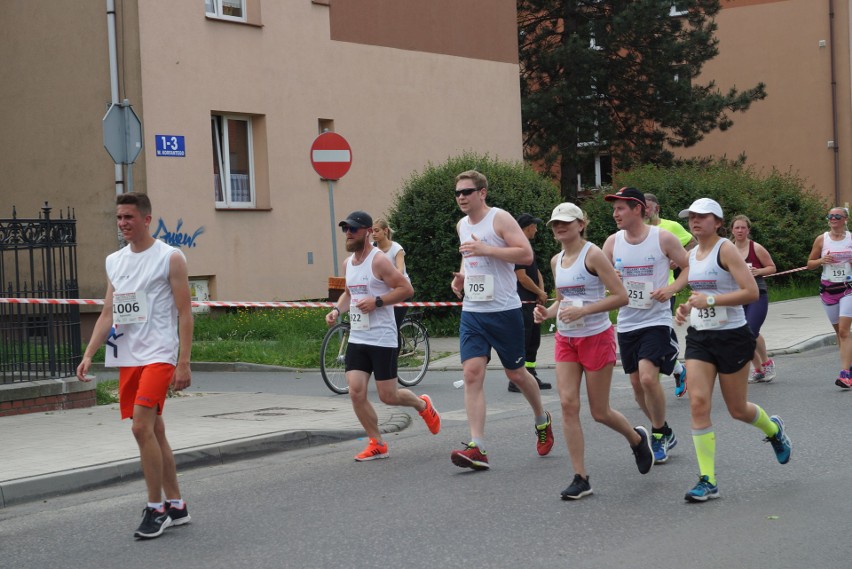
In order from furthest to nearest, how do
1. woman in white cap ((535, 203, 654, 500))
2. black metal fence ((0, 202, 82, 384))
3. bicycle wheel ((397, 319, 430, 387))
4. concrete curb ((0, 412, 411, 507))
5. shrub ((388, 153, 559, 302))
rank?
shrub ((388, 153, 559, 302)) → bicycle wheel ((397, 319, 430, 387)) → black metal fence ((0, 202, 82, 384)) → concrete curb ((0, 412, 411, 507)) → woman in white cap ((535, 203, 654, 500))

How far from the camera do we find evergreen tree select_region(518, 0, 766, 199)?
34.1 meters

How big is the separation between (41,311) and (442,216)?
8.25m

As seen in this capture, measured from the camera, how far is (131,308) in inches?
258

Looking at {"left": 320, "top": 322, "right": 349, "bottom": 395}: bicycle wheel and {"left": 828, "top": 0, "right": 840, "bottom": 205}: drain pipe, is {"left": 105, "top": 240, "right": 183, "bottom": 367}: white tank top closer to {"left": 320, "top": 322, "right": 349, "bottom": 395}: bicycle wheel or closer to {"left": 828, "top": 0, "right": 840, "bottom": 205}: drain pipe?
{"left": 320, "top": 322, "right": 349, "bottom": 395}: bicycle wheel

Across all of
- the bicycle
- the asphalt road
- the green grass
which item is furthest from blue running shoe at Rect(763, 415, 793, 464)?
the green grass

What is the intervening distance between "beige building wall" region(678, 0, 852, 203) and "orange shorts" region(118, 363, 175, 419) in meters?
34.1

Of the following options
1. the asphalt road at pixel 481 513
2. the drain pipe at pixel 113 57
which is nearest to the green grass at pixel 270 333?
the drain pipe at pixel 113 57

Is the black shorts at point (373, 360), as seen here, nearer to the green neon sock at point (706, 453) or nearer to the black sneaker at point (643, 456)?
the black sneaker at point (643, 456)

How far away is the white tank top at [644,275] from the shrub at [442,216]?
10210mm

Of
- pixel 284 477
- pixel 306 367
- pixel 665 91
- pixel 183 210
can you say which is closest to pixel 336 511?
pixel 284 477

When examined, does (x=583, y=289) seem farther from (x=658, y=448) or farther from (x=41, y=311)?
(x=41, y=311)

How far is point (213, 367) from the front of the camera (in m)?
15.6

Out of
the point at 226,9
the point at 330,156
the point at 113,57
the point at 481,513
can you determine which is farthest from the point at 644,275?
the point at 226,9

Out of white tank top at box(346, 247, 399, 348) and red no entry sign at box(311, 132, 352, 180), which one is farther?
red no entry sign at box(311, 132, 352, 180)
